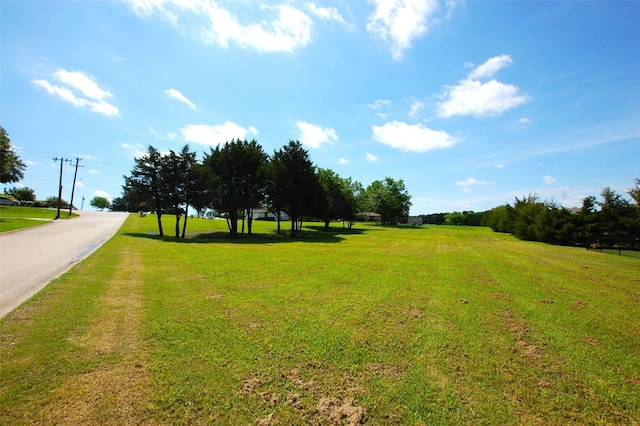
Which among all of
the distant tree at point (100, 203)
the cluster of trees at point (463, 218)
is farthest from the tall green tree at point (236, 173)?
the distant tree at point (100, 203)

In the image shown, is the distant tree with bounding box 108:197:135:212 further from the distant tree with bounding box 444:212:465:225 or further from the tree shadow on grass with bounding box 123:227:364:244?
the distant tree with bounding box 444:212:465:225

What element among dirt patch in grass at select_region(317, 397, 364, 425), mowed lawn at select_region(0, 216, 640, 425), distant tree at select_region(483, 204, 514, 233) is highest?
distant tree at select_region(483, 204, 514, 233)

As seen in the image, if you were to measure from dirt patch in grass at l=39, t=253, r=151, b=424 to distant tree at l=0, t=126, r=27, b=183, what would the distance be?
127 ft

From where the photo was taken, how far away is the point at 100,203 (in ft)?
492

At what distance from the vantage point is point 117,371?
376 cm

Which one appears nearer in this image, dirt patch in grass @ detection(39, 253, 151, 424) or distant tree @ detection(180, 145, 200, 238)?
dirt patch in grass @ detection(39, 253, 151, 424)

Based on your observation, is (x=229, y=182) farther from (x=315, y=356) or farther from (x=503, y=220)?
(x=503, y=220)

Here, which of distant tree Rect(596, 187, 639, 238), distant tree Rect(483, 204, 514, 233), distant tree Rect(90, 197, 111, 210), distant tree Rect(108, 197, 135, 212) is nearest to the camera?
distant tree Rect(596, 187, 639, 238)

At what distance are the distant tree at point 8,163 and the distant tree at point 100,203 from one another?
126 metres

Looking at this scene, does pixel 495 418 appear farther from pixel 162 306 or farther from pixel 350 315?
pixel 162 306

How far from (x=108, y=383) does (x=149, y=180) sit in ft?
92.6

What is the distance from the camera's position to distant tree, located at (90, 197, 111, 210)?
149 metres

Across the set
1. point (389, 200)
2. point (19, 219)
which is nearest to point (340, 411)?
point (19, 219)

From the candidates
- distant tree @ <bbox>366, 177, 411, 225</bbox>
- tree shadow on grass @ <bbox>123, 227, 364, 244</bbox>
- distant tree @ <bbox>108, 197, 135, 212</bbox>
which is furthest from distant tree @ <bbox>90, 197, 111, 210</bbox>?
tree shadow on grass @ <bbox>123, 227, 364, 244</bbox>
